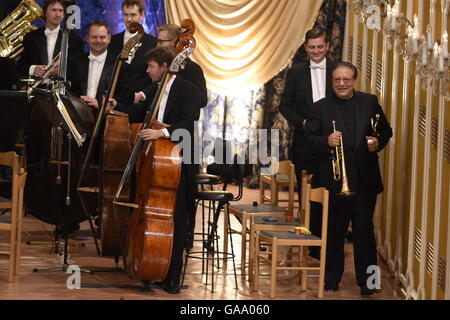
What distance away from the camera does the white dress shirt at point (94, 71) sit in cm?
707

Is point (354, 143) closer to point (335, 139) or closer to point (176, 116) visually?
point (335, 139)

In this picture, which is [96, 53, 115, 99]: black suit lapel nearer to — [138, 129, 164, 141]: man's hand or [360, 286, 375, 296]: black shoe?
[138, 129, 164, 141]: man's hand

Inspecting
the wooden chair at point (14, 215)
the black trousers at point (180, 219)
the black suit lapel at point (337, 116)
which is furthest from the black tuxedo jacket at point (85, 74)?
the black suit lapel at point (337, 116)

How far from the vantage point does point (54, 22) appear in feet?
24.6

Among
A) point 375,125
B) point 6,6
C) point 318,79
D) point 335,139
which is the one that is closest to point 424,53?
point 335,139

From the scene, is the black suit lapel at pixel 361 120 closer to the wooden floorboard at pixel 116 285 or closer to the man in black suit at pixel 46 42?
the wooden floorboard at pixel 116 285

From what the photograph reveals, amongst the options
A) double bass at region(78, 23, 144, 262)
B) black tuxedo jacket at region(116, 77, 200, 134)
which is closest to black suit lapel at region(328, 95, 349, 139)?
black tuxedo jacket at region(116, 77, 200, 134)

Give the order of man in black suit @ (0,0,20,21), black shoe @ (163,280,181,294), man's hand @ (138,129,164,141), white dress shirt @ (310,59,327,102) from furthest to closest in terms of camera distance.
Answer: man in black suit @ (0,0,20,21) < white dress shirt @ (310,59,327,102) < black shoe @ (163,280,181,294) < man's hand @ (138,129,164,141)

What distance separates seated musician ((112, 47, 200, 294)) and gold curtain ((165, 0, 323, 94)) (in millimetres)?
4505

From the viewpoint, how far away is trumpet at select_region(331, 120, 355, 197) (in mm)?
5855

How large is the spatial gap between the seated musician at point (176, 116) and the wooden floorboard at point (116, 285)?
203 mm

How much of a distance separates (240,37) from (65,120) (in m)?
4.99

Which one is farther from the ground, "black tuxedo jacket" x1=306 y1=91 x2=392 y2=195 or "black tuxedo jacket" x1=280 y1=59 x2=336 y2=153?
"black tuxedo jacket" x1=280 y1=59 x2=336 y2=153

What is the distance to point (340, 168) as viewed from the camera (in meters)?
5.95
